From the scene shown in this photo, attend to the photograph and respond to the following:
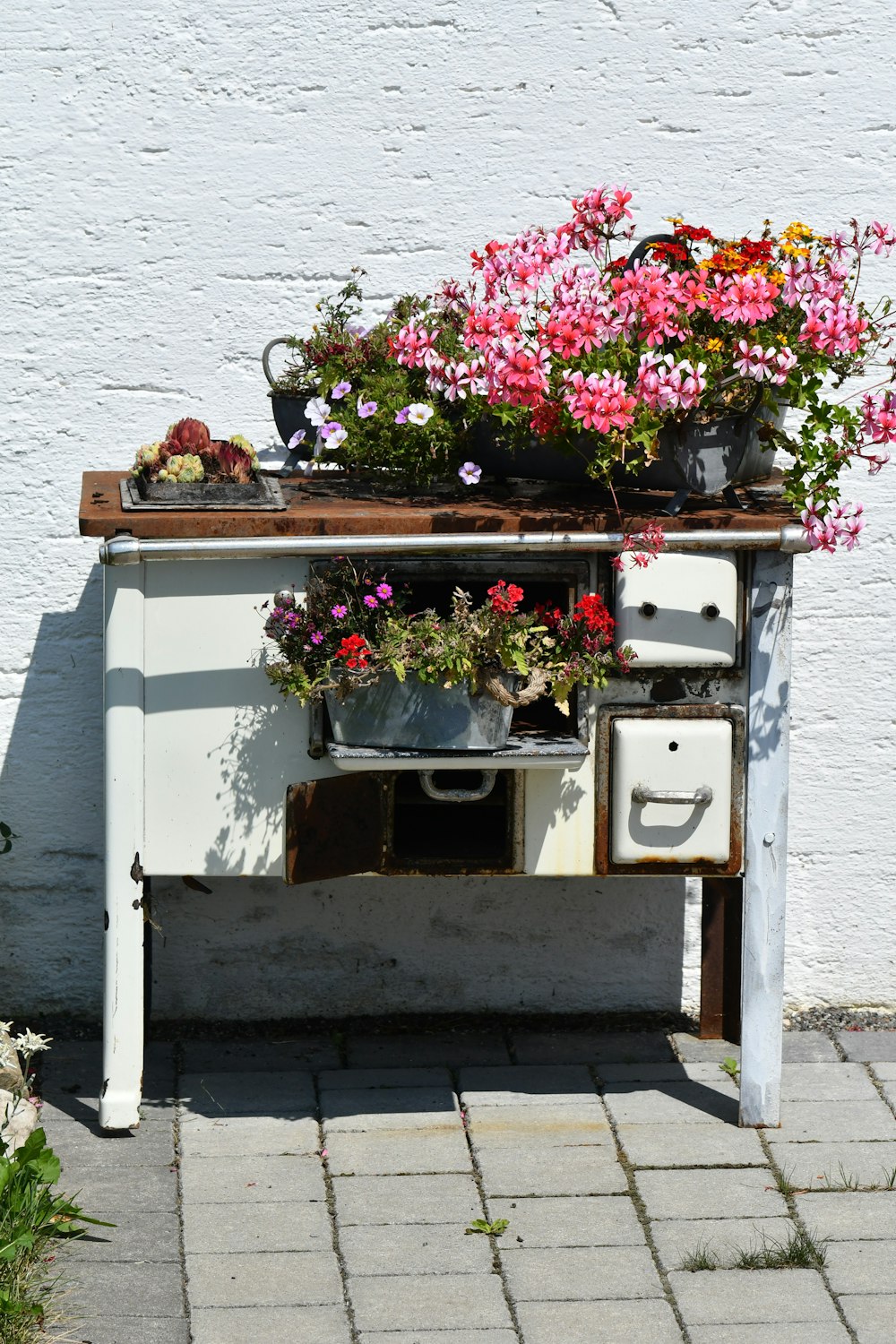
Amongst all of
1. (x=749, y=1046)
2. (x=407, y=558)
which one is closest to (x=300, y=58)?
(x=407, y=558)

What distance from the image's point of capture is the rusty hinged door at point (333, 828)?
3.81 m

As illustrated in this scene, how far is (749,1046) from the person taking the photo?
4090mm

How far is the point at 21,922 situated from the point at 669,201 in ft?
8.71

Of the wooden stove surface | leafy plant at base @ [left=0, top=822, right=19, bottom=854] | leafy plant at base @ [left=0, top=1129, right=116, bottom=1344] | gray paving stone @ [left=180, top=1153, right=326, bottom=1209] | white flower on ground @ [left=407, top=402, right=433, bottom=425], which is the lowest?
gray paving stone @ [left=180, top=1153, right=326, bottom=1209]

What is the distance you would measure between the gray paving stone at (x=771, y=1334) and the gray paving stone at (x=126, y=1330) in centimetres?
93

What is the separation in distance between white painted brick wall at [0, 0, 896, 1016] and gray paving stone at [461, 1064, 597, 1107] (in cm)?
124

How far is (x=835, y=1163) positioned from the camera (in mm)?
3959

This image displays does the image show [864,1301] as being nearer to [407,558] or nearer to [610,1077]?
[610,1077]

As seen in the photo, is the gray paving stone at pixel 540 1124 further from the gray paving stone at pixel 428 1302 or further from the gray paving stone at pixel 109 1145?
the gray paving stone at pixel 109 1145

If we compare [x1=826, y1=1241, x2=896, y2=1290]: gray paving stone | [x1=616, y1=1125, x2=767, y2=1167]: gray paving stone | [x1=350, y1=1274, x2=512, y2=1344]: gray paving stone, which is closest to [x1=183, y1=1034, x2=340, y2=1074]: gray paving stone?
[x1=616, y1=1125, x2=767, y2=1167]: gray paving stone

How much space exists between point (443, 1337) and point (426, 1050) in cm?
137

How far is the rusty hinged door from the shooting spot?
3812 millimetres

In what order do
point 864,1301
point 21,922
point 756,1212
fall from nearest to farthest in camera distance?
point 864,1301
point 756,1212
point 21,922

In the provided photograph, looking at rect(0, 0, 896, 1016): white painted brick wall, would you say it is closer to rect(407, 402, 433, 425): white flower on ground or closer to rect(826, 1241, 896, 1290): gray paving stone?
rect(407, 402, 433, 425): white flower on ground
